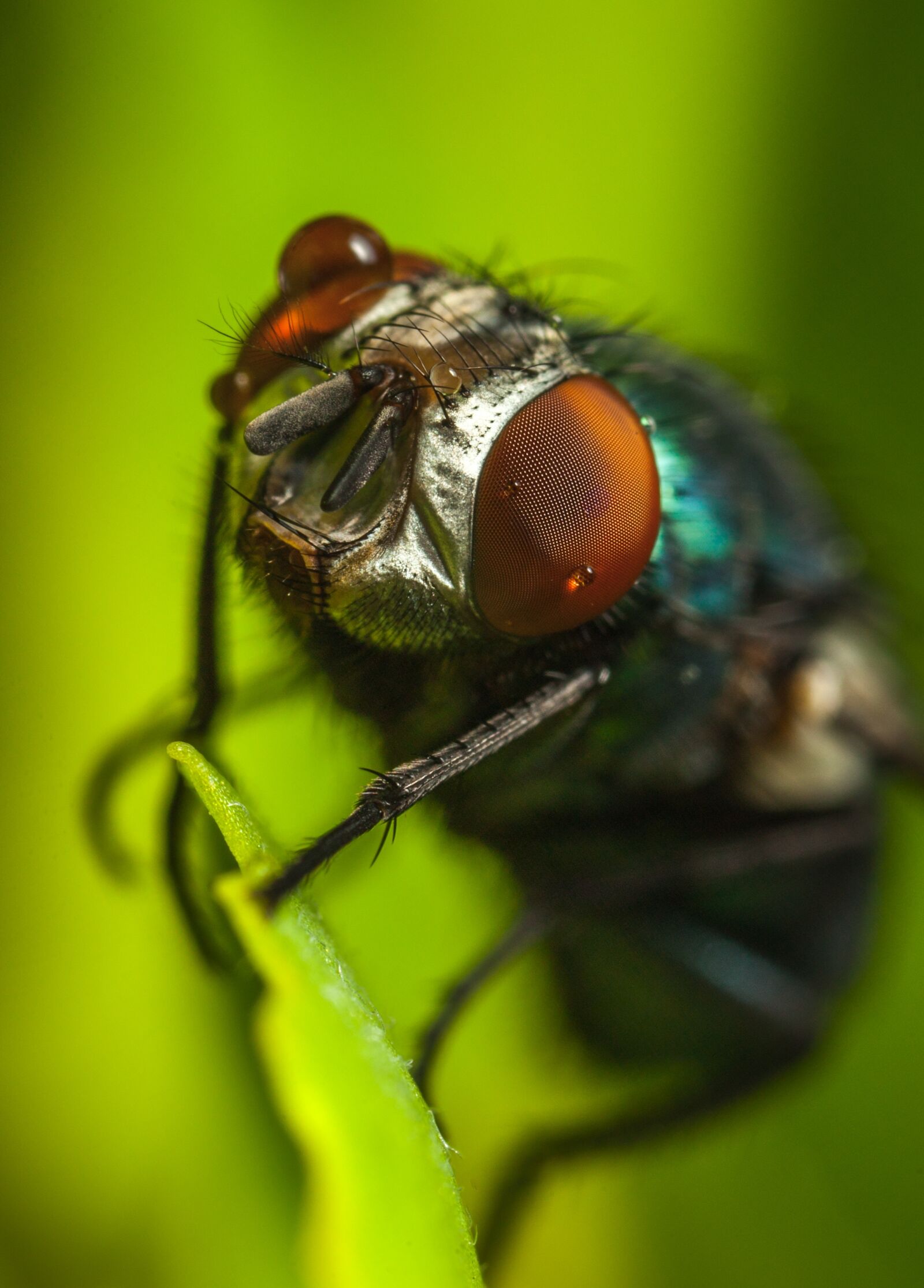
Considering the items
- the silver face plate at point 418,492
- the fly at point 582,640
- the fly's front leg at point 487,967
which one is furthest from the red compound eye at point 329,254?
the fly's front leg at point 487,967

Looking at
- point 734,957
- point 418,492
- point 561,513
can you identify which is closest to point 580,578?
point 561,513

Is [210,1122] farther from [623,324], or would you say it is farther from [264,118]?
[264,118]

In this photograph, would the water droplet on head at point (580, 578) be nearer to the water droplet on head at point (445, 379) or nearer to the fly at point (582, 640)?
the fly at point (582, 640)

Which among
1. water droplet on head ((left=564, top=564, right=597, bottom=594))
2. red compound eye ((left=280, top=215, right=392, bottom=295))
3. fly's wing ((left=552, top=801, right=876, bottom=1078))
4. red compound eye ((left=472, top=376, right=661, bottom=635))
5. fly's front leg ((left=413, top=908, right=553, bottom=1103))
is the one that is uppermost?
red compound eye ((left=280, top=215, right=392, bottom=295))

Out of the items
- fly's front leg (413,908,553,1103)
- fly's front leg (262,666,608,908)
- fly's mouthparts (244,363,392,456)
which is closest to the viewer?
fly's front leg (262,666,608,908)

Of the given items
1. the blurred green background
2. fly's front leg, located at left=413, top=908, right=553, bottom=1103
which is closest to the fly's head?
the blurred green background

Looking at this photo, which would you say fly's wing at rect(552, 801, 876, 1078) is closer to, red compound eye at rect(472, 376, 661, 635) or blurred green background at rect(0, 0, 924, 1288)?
blurred green background at rect(0, 0, 924, 1288)

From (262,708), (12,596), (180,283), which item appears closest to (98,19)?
(180,283)
